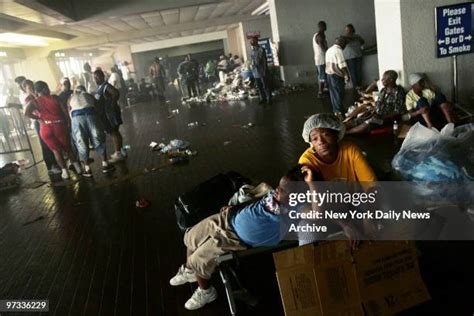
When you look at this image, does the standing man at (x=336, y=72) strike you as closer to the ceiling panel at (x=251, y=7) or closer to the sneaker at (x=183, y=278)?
the sneaker at (x=183, y=278)

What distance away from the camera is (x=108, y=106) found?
22.0ft

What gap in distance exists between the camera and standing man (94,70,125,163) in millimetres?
6492

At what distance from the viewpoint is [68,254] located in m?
3.82

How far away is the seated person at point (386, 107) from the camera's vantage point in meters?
5.15

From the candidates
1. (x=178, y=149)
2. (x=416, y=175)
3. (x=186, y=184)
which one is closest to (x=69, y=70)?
(x=178, y=149)

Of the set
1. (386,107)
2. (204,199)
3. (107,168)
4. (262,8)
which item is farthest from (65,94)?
(262,8)

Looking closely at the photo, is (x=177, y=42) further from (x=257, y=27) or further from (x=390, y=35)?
(x=390, y=35)

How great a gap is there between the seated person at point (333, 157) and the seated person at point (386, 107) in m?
3.22

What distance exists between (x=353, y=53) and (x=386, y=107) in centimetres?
423

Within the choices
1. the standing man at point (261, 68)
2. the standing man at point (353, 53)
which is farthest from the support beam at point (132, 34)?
the standing man at point (353, 53)

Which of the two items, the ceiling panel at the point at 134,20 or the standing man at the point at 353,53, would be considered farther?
the ceiling panel at the point at 134,20

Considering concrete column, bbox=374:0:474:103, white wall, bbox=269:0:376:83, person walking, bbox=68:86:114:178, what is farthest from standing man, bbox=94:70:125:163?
white wall, bbox=269:0:376:83

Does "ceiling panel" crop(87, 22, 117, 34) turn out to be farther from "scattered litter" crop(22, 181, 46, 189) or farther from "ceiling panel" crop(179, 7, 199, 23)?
"scattered litter" crop(22, 181, 46, 189)

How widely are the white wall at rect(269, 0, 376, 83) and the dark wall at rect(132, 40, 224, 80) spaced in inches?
730
